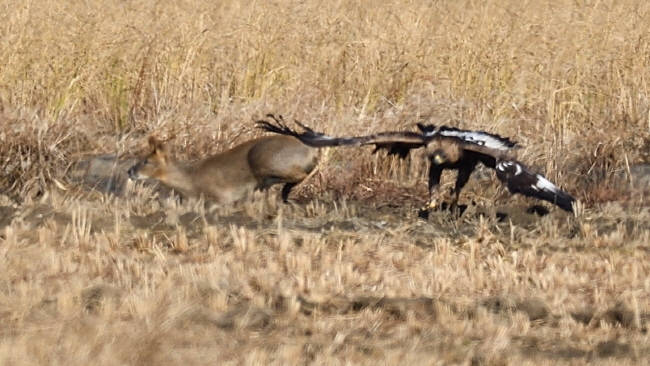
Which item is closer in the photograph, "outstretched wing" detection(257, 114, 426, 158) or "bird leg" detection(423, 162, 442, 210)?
"outstretched wing" detection(257, 114, 426, 158)

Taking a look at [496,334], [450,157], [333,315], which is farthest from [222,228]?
[496,334]

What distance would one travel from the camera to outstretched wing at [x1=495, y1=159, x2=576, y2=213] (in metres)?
6.96

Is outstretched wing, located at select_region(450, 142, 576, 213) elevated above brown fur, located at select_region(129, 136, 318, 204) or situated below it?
above

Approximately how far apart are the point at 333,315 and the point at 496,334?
69cm

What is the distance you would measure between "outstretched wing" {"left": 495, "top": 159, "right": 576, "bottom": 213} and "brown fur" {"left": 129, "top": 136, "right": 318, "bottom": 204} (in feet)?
5.82

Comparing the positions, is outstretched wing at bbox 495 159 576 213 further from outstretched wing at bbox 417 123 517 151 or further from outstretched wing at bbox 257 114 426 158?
outstretched wing at bbox 257 114 426 158

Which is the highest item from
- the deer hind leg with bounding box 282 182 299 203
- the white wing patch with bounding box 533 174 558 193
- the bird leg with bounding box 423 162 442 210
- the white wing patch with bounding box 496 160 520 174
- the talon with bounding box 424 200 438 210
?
the white wing patch with bounding box 496 160 520 174

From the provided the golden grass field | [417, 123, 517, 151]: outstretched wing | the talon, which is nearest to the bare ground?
the golden grass field

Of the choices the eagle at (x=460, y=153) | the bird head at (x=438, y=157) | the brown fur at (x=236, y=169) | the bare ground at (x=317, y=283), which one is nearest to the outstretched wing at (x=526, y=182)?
the eagle at (x=460, y=153)

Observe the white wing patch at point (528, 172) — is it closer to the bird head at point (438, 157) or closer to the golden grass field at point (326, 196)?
the golden grass field at point (326, 196)

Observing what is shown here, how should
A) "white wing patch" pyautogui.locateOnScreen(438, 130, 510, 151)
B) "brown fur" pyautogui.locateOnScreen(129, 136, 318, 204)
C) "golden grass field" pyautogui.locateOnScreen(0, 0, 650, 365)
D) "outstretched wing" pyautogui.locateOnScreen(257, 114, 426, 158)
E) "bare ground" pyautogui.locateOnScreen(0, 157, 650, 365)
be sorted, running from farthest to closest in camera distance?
"brown fur" pyautogui.locateOnScreen(129, 136, 318, 204)
"white wing patch" pyautogui.locateOnScreen(438, 130, 510, 151)
"outstretched wing" pyautogui.locateOnScreen(257, 114, 426, 158)
"golden grass field" pyautogui.locateOnScreen(0, 0, 650, 365)
"bare ground" pyautogui.locateOnScreen(0, 157, 650, 365)

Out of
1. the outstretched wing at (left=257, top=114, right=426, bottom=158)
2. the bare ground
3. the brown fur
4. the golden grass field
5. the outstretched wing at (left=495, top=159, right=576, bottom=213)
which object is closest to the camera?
the bare ground

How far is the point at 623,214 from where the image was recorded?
7496 millimetres

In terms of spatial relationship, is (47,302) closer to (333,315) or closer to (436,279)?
(333,315)
